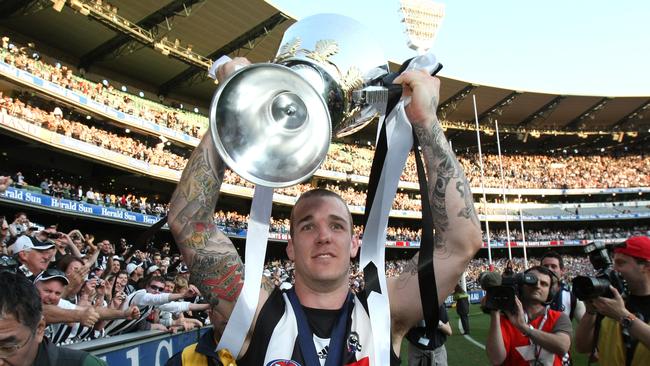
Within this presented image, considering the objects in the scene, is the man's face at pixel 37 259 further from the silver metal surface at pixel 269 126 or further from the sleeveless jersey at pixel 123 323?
the silver metal surface at pixel 269 126

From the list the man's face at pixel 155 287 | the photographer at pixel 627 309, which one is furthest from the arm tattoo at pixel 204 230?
the man's face at pixel 155 287

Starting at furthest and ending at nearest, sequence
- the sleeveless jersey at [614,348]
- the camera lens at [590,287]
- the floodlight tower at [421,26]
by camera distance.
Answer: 1. the sleeveless jersey at [614,348]
2. the camera lens at [590,287]
3. the floodlight tower at [421,26]

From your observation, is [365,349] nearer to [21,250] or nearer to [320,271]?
[320,271]

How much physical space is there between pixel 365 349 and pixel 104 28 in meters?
26.3

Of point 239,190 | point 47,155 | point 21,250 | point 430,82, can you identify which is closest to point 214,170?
point 430,82

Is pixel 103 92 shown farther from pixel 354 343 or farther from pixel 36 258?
pixel 354 343

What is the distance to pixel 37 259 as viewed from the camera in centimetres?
477

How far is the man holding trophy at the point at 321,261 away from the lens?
1921 mm

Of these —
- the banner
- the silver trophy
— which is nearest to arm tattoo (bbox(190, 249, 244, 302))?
the silver trophy

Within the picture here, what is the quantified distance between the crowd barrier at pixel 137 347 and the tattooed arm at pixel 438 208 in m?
2.44

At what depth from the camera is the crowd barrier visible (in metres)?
3.75

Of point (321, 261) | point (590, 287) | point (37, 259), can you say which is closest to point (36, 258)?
point (37, 259)

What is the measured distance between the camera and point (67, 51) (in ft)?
86.8

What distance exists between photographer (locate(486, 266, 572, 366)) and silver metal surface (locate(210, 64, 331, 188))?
7.27 feet
